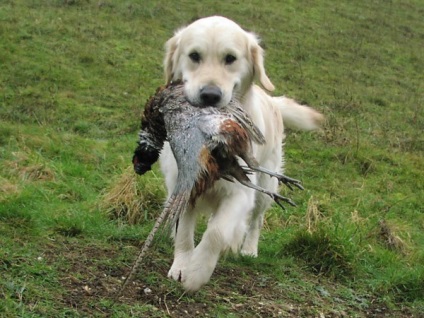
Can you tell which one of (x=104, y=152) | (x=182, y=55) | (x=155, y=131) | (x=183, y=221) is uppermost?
(x=182, y=55)

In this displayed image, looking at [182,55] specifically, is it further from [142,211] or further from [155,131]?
[142,211]

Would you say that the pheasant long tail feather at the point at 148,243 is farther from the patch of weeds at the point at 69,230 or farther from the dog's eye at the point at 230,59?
the patch of weeds at the point at 69,230

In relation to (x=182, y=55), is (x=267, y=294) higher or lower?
lower

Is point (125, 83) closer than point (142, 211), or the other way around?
point (142, 211)

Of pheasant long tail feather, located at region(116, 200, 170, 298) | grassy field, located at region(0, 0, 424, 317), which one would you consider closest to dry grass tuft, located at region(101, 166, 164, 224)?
grassy field, located at region(0, 0, 424, 317)

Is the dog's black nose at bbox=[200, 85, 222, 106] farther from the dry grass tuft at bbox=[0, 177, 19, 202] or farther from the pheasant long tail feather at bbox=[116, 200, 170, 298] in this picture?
the dry grass tuft at bbox=[0, 177, 19, 202]

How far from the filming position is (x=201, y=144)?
3.45m

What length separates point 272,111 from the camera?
5.86 metres

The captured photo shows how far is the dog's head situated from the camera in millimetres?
3998

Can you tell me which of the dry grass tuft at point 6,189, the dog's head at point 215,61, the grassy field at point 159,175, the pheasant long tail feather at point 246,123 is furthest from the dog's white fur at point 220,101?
→ the dry grass tuft at point 6,189

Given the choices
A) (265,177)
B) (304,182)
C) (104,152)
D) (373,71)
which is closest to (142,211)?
(265,177)

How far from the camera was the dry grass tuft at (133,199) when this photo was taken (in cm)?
570

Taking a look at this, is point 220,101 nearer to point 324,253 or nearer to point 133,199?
point 324,253

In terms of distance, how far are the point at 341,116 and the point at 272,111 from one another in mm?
5879
